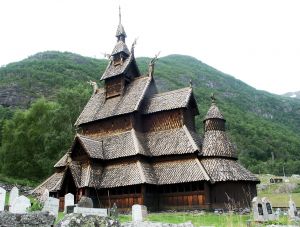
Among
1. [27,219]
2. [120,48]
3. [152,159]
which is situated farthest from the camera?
[120,48]

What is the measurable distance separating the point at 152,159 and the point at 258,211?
1005cm

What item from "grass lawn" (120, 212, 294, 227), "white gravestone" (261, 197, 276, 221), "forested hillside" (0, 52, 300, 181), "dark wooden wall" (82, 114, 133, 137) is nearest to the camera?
"grass lawn" (120, 212, 294, 227)

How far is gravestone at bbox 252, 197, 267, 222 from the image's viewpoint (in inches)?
728

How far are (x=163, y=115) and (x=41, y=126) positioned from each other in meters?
23.6

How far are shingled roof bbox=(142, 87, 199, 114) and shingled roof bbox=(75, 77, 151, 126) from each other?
100 cm

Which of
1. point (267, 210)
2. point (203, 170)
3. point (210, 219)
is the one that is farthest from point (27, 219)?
point (203, 170)

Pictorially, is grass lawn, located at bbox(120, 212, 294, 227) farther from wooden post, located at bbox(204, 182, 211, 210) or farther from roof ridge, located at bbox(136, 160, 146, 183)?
roof ridge, located at bbox(136, 160, 146, 183)

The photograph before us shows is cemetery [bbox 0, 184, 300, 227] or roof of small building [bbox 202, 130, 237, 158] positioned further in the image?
roof of small building [bbox 202, 130, 237, 158]

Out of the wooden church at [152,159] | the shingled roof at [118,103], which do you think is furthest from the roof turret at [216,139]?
the shingled roof at [118,103]

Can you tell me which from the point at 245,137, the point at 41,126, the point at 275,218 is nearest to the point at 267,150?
the point at 245,137

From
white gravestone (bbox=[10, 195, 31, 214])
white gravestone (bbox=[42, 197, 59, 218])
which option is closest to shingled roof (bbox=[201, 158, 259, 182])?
white gravestone (bbox=[42, 197, 59, 218])

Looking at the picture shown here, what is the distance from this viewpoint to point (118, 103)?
3106 cm

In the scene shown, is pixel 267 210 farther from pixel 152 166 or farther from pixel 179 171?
pixel 152 166

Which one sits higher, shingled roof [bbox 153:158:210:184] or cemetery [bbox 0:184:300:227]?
shingled roof [bbox 153:158:210:184]
